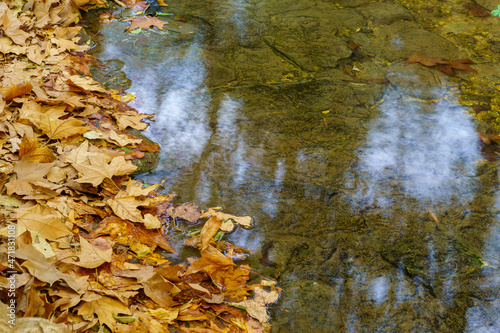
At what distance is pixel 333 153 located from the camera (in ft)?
8.41

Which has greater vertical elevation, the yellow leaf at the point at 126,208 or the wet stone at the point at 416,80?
the wet stone at the point at 416,80

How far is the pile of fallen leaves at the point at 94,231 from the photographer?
1.56m

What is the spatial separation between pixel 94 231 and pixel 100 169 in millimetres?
385

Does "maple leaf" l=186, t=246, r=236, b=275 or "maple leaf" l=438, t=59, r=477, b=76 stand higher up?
"maple leaf" l=438, t=59, r=477, b=76

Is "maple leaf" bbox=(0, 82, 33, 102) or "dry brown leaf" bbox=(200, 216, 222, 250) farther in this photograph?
"maple leaf" bbox=(0, 82, 33, 102)

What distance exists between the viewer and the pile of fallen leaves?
5.10 feet

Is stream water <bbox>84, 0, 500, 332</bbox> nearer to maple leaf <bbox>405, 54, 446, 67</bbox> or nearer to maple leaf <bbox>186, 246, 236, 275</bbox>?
maple leaf <bbox>405, 54, 446, 67</bbox>

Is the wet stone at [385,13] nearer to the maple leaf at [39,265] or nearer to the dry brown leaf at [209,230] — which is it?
the dry brown leaf at [209,230]

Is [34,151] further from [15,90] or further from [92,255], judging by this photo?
[92,255]

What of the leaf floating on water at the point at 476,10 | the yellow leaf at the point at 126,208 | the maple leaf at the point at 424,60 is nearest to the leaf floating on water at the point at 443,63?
the maple leaf at the point at 424,60

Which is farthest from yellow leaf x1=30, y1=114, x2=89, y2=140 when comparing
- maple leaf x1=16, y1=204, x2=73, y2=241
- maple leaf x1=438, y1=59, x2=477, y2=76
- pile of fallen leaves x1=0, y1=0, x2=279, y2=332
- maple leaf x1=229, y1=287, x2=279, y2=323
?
maple leaf x1=438, y1=59, x2=477, y2=76

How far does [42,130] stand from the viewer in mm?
2311

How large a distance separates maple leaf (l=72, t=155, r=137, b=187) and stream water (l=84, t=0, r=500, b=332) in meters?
0.16

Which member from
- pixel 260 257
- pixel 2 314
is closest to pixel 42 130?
pixel 2 314
